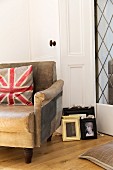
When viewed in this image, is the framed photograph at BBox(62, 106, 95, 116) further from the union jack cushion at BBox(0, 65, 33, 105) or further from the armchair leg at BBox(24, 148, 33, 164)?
the armchair leg at BBox(24, 148, 33, 164)

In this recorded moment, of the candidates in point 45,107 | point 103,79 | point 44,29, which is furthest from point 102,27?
point 45,107

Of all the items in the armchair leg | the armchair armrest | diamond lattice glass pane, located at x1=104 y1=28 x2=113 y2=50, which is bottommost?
the armchair leg

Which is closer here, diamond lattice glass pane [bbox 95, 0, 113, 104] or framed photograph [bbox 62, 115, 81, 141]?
framed photograph [bbox 62, 115, 81, 141]

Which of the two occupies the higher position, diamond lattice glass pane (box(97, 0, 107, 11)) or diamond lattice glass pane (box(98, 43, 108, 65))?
diamond lattice glass pane (box(97, 0, 107, 11))

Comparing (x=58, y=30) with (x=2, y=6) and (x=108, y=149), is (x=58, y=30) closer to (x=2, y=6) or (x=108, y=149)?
(x=2, y=6)

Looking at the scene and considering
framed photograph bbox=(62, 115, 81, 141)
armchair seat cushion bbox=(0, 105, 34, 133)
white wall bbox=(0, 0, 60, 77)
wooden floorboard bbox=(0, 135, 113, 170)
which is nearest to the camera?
armchair seat cushion bbox=(0, 105, 34, 133)

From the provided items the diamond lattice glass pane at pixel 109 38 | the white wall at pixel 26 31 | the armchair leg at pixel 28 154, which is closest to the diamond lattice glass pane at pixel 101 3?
the diamond lattice glass pane at pixel 109 38

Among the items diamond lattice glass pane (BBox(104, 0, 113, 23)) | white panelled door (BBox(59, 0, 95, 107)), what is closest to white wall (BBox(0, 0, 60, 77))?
white panelled door (BBox(59, 0, 95, 107))

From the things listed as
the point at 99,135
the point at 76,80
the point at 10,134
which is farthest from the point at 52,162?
the point at 76,80

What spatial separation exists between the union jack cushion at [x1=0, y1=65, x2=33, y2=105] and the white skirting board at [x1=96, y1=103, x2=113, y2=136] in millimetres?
876

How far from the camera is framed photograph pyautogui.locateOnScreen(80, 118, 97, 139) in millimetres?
2713

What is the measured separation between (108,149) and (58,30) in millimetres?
1419

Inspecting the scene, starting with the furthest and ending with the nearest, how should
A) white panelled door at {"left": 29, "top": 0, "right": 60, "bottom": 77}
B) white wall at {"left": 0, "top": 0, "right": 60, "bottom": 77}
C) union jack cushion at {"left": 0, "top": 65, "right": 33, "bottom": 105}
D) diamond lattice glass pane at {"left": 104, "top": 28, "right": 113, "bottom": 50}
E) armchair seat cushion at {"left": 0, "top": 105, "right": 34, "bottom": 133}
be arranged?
white wall at {"left": 0, "top": 0, "right": 60, "bottom": 77} → white panelled door at {"left": 29, "top": 0, "right": 60, "bottom": 77} → diamond lattice glass pane at {"left": 104, "top": 28, "right": 113, "bottom": 50} → union jack cushion at {"left": 0, "top": 65, "right": 33, "bottom": 105} → armchair seat cushion at {"left": 0, "top": 105, "right": 34, "bottom": 133}

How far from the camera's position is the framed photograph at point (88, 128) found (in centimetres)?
271
